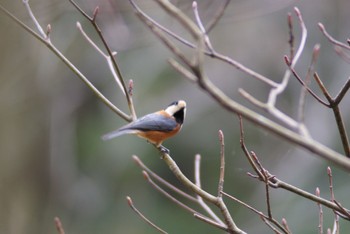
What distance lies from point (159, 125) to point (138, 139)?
488 centimetres

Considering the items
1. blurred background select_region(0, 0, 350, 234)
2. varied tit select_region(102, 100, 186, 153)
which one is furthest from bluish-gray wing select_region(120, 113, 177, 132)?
blurred background select_region(0, 0, 350, 234)

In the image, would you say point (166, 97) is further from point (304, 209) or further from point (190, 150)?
point (304, 209)

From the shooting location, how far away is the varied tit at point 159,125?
2.50 meters

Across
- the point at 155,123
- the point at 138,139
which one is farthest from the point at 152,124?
the point at 138,139

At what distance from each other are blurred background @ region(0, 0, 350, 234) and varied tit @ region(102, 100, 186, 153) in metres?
2.87

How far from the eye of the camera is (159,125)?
2.69 metres

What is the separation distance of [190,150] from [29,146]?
6.39 ft

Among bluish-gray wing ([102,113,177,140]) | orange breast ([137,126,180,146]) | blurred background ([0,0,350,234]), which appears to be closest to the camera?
bluish-gray wing ([102,113,177,140])

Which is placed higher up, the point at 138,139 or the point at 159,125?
the point at 159,125

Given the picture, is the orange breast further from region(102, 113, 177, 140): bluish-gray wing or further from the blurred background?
the blurred background

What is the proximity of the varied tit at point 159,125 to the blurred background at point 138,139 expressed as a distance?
9.40 ft

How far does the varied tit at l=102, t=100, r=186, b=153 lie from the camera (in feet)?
8.21

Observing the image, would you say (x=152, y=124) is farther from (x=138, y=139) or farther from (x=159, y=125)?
(x=138, y=139)

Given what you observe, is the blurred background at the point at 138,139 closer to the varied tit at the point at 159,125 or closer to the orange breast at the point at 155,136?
the varied tit at the point at 159,125
